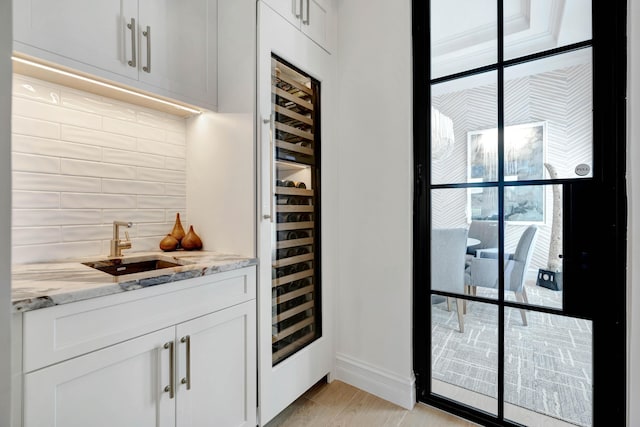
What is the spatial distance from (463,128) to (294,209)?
101 centimetres

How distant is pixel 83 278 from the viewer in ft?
3.43

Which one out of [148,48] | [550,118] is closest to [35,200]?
[148,48]

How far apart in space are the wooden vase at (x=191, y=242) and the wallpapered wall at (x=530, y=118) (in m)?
1.32

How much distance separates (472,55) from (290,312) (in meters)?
1.69

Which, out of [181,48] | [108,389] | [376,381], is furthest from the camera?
[376,381]

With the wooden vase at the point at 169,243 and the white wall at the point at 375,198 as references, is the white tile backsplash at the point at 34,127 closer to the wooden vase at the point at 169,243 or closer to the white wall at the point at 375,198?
the wooden vase at the point at 169,243

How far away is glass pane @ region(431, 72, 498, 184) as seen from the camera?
1.57 m

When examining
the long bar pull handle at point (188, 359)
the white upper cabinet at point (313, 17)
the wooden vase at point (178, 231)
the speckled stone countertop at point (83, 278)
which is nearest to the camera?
the speckled stone countertop at point (83, 278)

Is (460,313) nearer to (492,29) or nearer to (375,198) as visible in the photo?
(375,198)

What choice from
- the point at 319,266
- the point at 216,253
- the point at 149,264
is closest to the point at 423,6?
the point at 319,266

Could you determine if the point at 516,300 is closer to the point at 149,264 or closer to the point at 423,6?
the point at 423,6

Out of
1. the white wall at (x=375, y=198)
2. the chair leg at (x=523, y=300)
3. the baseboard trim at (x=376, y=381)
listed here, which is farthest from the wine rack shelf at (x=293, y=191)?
the chair leg at (x=523, y=300)

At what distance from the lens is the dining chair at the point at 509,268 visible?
1.47m

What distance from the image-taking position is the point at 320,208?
1.88 metres
